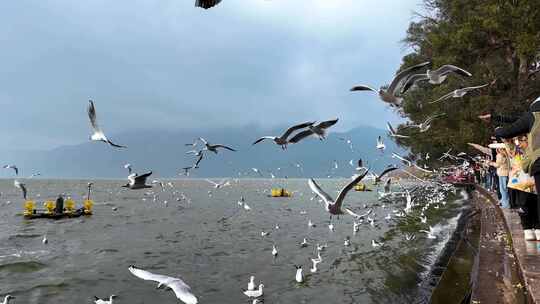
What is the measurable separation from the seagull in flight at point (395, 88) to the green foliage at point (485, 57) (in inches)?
588

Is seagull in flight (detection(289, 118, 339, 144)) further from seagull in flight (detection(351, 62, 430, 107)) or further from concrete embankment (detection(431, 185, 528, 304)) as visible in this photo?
concrete embankment (detection(431, 185, 528, 304))

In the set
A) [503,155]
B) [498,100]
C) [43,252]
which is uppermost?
[498,100]

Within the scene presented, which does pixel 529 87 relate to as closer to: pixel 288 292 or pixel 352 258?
pixel 352 258

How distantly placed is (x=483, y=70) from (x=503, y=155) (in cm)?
1597

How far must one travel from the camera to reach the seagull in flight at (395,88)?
25.7 ft

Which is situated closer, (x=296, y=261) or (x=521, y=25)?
(x=296, y=261)

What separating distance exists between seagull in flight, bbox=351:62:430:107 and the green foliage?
1493cm

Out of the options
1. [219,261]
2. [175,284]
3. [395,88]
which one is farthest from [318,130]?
[219,261]

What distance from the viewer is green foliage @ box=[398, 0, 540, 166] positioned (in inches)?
788

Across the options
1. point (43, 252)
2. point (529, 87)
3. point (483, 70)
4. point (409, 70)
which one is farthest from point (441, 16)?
point (43, 252)

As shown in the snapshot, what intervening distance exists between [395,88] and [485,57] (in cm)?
2109

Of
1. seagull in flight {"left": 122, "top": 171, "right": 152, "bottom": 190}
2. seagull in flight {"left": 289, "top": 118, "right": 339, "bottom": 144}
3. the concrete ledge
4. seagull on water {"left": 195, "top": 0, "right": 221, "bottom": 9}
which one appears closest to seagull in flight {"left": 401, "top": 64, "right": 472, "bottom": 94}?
seagull in flight {"left": 289, "top": 118, "right": 339, "bottom": 144}

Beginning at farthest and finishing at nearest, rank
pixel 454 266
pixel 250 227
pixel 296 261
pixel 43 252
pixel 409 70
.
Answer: pixel 250 227 < pixel 43 252 < pixel 296 261 < pixel 454 266 < pixel 409 70

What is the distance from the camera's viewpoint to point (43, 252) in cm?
2200
